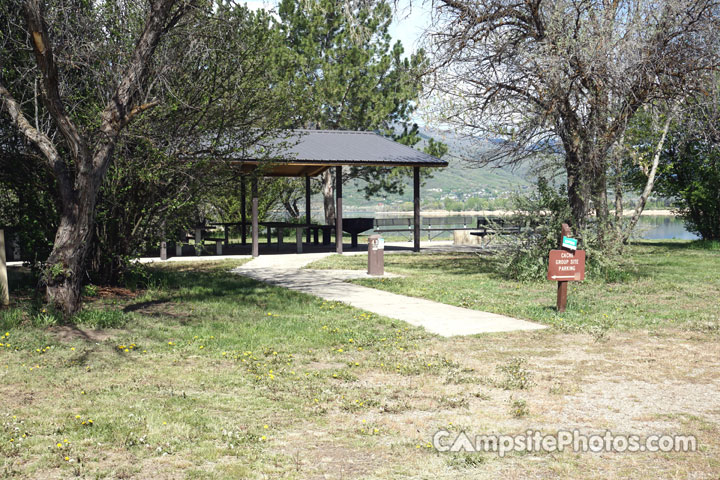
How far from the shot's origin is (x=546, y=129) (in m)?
13.5

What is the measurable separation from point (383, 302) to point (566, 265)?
2805 mm

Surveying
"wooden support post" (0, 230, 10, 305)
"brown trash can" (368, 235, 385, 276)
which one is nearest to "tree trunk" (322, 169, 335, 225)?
"brown trash can" (368, 235, 385, 276)

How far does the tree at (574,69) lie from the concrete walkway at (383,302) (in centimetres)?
424

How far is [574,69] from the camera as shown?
12.4m

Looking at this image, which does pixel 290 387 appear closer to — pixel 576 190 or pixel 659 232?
pixel 576 190

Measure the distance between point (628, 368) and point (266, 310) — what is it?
16.6ft

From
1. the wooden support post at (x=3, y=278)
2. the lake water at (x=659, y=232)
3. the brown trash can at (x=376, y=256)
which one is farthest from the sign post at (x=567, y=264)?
the wooden support post at (x=3, y=278)

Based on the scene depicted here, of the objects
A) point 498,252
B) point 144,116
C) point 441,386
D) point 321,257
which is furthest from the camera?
point 321,257

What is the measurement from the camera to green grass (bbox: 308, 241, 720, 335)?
898cm

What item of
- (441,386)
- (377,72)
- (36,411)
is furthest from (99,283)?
(377,72)

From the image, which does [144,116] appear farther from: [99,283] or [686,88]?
[686,88]

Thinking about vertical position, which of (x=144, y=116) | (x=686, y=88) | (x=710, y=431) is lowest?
(x=710, y=431)

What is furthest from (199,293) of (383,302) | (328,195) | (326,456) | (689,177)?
(328,195)

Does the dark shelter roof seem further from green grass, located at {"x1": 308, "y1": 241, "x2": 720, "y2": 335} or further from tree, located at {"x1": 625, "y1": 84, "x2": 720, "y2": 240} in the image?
tree, located at {"x1": 625, "y1": 84, "x2": 720, "y2": 240}
